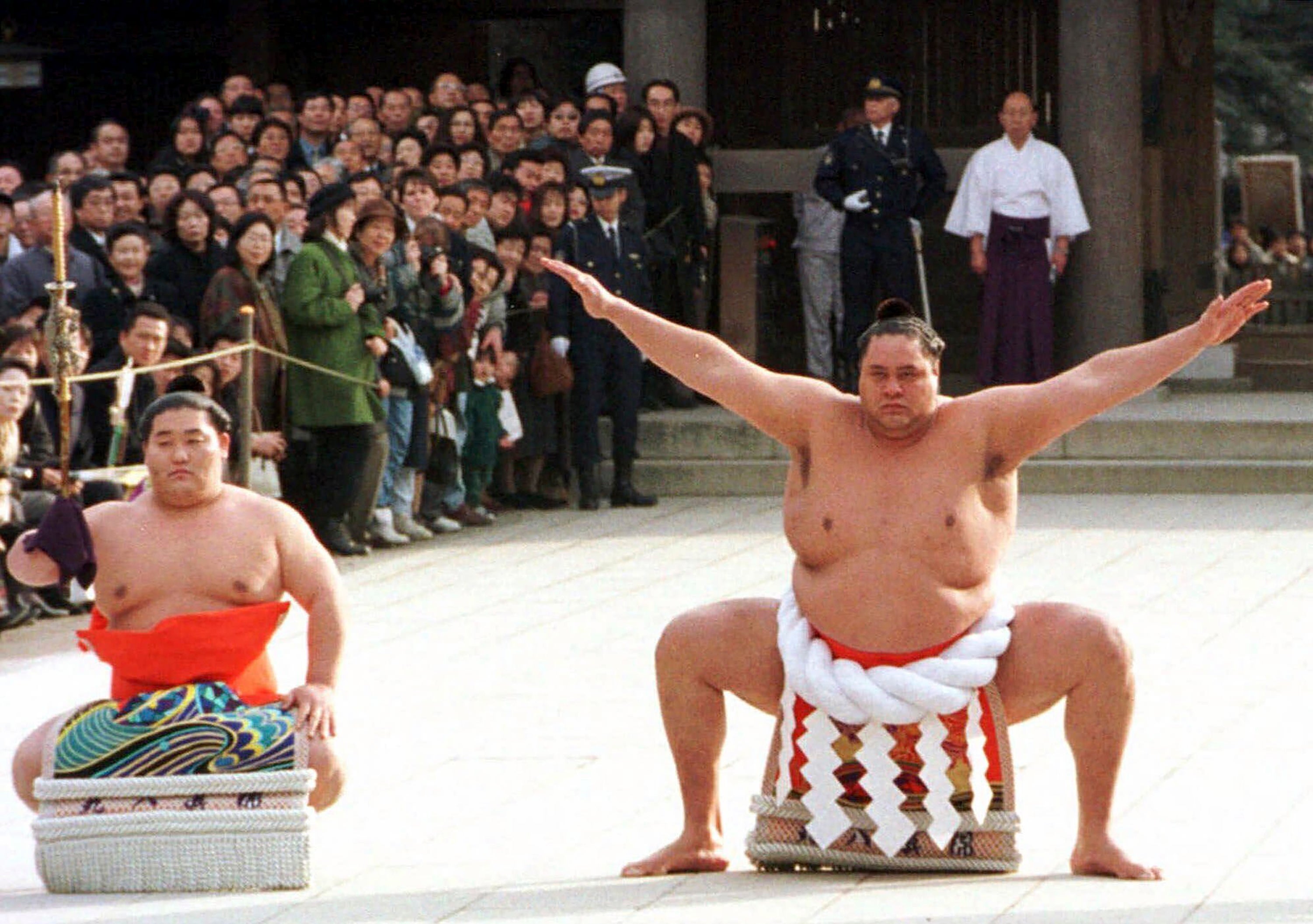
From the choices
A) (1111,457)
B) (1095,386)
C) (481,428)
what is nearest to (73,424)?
(481,428)

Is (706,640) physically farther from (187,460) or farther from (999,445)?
(187,460)

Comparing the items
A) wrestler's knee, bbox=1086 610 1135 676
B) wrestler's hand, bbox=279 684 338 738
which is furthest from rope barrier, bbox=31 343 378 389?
wrestler's knee, bbox=1086 610 1135 676

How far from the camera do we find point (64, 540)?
16.1ft

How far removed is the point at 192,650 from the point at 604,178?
6.48 meters

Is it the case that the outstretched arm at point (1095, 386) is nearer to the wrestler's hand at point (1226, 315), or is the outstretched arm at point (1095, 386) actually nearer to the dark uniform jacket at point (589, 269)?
the wrestler's hand at point (1226, 315)

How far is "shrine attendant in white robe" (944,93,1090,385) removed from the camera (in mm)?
12234

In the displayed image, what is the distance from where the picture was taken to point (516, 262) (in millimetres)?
11008

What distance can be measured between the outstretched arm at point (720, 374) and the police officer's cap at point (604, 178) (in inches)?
240

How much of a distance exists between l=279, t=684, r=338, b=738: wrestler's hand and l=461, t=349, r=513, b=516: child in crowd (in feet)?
19.0

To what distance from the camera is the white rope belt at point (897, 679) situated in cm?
468

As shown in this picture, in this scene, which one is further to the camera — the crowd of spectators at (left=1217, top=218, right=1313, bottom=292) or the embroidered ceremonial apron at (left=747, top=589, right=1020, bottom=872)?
the crowd of spectators at (left=1217, top=218, right=1313, bottom=292)

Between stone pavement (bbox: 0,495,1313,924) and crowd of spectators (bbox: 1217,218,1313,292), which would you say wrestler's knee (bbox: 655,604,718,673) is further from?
crowd of spectators (bbox: 1217,218,1313,292)

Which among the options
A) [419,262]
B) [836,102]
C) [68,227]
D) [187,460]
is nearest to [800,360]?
[836,102]

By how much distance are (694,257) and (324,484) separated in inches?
121
